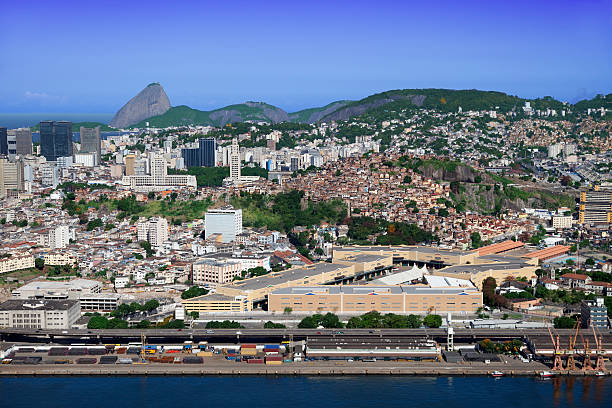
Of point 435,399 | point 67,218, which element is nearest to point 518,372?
point 435,399

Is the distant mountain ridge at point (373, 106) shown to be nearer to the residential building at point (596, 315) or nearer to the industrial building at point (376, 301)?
the industrial building at point (376, 301)

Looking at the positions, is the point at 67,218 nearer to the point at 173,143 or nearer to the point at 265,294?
the point at 265,294

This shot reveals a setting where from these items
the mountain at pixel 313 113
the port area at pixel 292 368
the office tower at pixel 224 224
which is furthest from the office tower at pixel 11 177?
the mountain at pixel 313 113

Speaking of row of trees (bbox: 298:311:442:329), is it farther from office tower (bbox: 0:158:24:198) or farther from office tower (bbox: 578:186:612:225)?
office tower (bbox: 0:158:24:198)

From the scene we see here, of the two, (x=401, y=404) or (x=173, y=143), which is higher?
(x=173, y=143)

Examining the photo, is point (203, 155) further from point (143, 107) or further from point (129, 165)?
point (143, 107)
